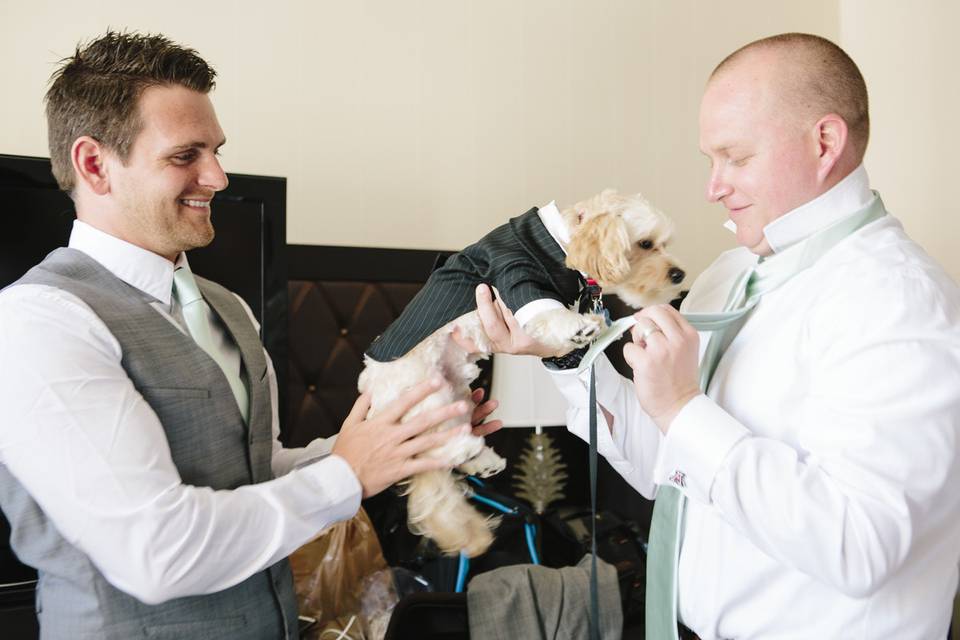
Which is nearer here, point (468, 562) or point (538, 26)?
point (468, 562)

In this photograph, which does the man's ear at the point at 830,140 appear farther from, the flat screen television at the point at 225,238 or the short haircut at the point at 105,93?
the flat screen television at the point at 225,238

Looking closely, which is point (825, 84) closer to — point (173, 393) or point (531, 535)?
point (173, 393)

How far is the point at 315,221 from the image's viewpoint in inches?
95.1

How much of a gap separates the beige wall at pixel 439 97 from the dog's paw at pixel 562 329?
4.04ft

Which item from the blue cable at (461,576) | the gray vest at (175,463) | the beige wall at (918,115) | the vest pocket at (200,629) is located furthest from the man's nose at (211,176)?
the beige wall at (918,115)

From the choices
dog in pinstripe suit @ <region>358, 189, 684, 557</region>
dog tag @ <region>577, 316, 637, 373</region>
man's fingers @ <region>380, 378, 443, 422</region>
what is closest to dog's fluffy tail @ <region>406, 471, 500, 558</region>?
dog in pinstripe suit @ <region>358, 189, 684, 557</region>

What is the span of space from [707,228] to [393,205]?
4.65ft

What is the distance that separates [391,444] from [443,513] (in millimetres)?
299

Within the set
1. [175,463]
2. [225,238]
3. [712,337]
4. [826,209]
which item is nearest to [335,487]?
[175,463]

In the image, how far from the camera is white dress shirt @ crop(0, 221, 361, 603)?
945mm

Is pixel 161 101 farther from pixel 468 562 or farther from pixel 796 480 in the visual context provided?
pixel 468 562

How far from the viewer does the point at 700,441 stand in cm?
100

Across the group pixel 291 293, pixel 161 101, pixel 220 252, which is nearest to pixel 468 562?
pixel 291 293

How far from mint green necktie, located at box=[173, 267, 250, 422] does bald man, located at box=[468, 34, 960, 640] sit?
2.18 ft
